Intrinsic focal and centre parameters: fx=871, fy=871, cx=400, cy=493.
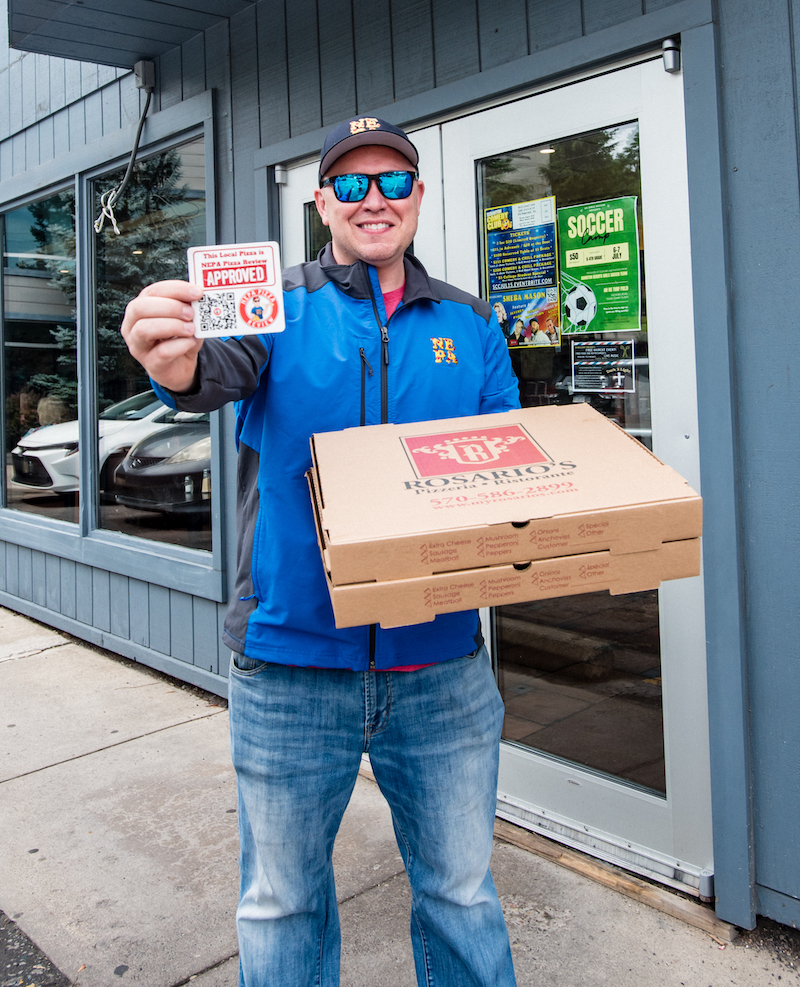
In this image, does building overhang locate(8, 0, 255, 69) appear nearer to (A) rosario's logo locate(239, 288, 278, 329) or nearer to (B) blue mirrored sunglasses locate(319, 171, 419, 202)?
(B) blue mirrored sunglasses locate(319, 171, 419, 202)

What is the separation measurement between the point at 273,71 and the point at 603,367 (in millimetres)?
2145

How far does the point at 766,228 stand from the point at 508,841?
2.10 meters

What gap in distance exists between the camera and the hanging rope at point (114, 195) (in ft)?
14.7

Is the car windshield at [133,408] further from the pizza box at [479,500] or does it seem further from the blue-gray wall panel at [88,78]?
the pizza box at [479,500]

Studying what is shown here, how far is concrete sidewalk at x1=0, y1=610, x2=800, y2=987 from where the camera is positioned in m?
2.35

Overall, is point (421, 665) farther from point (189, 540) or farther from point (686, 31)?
point (189, 540)

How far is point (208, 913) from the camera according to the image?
2.63 metres

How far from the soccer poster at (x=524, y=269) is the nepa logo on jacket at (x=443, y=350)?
1228 millimetres

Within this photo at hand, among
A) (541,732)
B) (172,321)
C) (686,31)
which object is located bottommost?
(541,732)

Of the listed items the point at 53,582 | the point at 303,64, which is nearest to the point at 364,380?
the point at 303,64

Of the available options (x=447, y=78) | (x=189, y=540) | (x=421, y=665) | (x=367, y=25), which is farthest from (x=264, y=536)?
(x=189, y=540)

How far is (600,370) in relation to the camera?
2803 millimetres

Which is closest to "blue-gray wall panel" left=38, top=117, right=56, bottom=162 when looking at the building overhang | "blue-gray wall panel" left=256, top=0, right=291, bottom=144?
the building overhang

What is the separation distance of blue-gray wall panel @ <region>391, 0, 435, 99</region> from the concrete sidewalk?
2.69 metres
